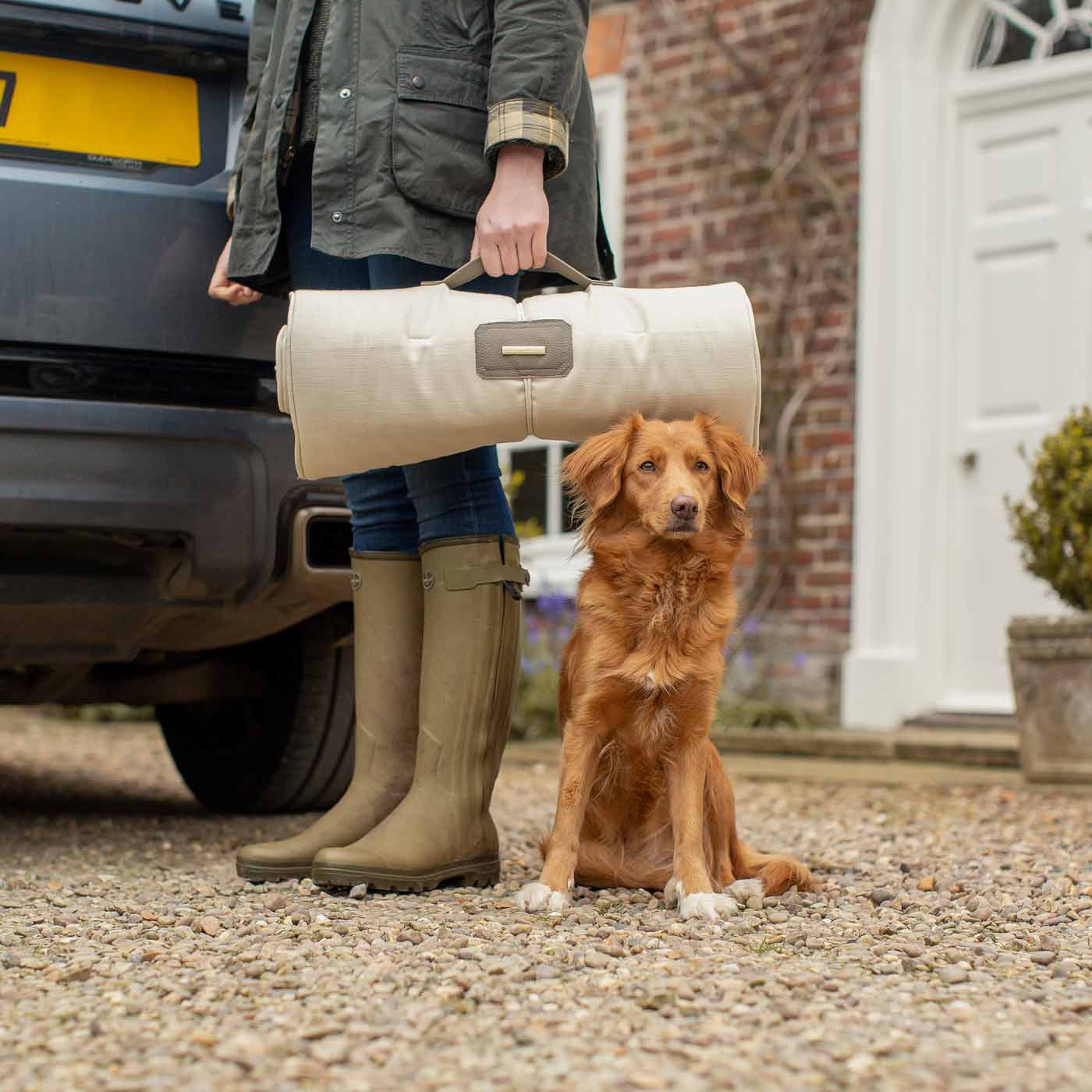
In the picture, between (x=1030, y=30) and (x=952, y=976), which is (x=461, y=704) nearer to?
(x=952, y=976)

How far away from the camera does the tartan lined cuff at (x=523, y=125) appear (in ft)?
7.96

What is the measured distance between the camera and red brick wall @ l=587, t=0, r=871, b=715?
634cm

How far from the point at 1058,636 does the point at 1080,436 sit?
1.98ft

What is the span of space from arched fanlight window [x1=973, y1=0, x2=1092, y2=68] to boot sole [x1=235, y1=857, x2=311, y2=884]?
4736 millimetres

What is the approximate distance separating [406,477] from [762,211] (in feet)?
14.2

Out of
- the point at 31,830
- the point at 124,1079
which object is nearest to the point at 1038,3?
the point at 31,830

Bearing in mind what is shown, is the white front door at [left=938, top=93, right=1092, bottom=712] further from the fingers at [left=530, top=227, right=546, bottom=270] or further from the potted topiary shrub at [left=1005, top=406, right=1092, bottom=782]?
the fingers at [left=530, top=227, right=546, bottom=270]

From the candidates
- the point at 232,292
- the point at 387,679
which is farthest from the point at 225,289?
the point at 387,679

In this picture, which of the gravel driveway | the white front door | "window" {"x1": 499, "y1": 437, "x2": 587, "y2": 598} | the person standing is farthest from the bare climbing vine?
the person standing

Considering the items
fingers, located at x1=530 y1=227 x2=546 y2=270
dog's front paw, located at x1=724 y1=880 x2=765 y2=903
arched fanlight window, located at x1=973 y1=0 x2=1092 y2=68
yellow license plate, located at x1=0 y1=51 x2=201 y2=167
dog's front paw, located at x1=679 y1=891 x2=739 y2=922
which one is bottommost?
dog's front paw, located at x1=724 y1=880 x2=765 y2=903

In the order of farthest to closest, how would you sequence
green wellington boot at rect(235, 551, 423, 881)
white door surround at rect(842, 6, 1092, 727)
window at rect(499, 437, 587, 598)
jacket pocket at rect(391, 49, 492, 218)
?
1. window at rect(499, 437, 587, 598)
2. white door surround at rect(842, 6, 1092, 727)
3. green wellington boot at rect(235, 551, 423, 881)
4. jacket pocket at rect(391, 49, 492, 218)

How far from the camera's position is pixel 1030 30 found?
19.6ft

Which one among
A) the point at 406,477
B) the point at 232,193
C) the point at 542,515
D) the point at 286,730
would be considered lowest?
the point at 286,730

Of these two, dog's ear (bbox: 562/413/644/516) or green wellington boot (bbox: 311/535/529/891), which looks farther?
green wellington boot (bbox: 311/535/529/891)
